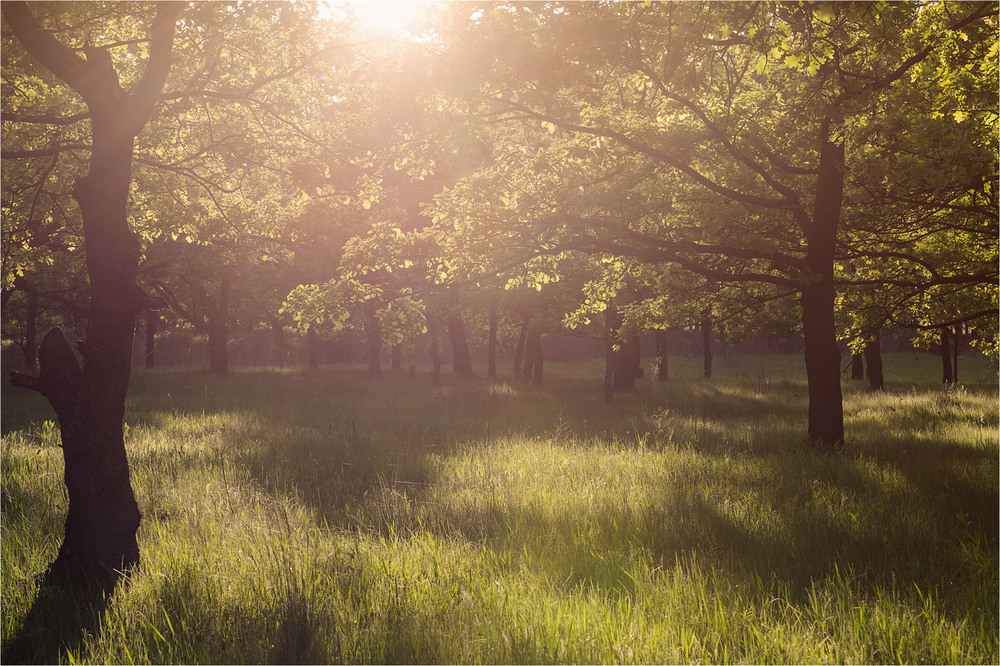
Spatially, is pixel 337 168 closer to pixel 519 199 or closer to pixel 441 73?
pixel 441 73

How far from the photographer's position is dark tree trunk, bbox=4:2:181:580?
4.82 m

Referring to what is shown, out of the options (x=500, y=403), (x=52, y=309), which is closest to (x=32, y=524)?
(x=500, y=403)

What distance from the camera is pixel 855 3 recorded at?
517 cm

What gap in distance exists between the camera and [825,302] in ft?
32.3

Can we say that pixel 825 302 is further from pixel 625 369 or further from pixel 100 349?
pixel 625 369

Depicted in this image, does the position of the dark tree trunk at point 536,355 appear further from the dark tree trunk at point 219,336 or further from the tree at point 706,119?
the dark tree trunk at point 219,336

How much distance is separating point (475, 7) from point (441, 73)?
3.34ft

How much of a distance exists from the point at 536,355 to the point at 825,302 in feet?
59.1

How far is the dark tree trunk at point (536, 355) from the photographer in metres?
26.6

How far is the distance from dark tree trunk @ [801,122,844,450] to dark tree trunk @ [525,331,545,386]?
53.2 feet

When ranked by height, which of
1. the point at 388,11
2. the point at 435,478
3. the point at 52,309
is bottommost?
the point at 435,478

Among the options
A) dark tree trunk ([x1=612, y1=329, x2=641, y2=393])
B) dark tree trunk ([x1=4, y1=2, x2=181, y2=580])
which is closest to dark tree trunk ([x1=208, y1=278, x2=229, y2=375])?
dark tree trunk ([x1=612, y1=329, x2=641, y2=393])

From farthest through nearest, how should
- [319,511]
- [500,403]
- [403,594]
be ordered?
[500,403] → [319,511] → [403,594]

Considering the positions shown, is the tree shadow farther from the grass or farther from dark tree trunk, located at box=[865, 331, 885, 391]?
dark tree trunk, located at box=[865, 331, 885, 391]
